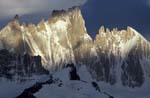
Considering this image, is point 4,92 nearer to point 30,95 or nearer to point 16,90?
point 16,90

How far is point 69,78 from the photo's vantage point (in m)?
194

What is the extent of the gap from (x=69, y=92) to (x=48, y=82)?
19.0 ft

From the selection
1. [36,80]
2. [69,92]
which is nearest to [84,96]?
[69,92]

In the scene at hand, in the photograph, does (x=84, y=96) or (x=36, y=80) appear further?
(x=36, y=80)

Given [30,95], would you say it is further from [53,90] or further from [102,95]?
[102,95]

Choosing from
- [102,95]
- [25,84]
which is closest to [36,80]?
[25,84]

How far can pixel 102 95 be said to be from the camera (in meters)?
191

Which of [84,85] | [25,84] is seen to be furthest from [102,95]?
[25,84]

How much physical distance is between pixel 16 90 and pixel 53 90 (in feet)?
53.2

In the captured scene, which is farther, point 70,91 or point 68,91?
point 70,91

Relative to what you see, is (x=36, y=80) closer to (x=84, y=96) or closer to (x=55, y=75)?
(x=55, y=75)

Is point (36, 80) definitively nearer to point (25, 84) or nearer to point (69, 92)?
point (25, 84)

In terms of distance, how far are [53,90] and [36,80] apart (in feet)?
53.1

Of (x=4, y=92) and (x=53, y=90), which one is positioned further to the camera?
(x=4, y=92)
